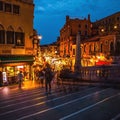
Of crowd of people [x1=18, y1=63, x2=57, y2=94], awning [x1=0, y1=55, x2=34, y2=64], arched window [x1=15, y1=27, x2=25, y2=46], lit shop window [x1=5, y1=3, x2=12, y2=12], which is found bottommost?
crowd of people [x1=18, y1=63, x2=57, y2=94]

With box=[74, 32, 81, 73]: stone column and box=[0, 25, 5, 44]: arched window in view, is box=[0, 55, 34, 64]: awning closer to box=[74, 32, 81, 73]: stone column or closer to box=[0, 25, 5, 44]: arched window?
box=[0, 25, 5, 44]: arched window

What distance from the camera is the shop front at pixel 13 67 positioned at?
1129 inches

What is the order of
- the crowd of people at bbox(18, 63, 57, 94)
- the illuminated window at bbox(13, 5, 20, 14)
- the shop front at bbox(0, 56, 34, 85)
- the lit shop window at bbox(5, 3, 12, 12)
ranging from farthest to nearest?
A: the illuminated window at bbox(13, 5, 20, 14) → the lit shop window at bbox(5, 3, 12, 12) → the shop front at bbox(0, 56, 34, 85) → the crowd of people at bbox(18, 63, 57, 94)

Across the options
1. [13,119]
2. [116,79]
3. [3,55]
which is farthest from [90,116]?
[3,55]

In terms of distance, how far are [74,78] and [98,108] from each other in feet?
36.8

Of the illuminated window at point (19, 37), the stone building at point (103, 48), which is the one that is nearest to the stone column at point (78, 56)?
the illuminated window at point (19, 37)

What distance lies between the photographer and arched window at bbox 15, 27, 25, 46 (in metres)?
31.0

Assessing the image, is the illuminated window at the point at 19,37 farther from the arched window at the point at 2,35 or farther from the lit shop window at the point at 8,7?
the lit shop window at the point at 8,7

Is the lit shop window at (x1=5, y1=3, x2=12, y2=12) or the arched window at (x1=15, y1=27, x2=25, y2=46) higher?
the lit shop window at (x1=5, y1=3, x2=12, y2=12)

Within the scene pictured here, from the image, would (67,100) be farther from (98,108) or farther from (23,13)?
(23,13)

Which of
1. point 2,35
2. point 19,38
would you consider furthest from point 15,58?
point 2,35

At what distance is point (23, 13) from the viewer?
31.6 metres

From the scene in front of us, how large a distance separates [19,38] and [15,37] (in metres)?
0.68

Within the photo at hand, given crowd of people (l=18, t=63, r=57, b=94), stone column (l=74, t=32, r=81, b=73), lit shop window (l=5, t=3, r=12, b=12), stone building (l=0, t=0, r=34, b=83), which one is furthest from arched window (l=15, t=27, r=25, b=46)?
stone column (l=74, t=32, r=81, b=73)
